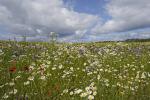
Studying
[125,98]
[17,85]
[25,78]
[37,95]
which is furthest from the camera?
[25,78]

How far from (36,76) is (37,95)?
1260 mm

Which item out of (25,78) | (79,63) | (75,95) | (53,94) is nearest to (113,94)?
(75,95)

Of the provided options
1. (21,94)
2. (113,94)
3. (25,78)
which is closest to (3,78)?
(25,78)

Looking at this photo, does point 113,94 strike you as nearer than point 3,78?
Yes

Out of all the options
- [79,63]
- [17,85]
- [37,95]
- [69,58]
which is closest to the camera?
[37,95]

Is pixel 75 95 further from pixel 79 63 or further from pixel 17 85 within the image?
pixel 79 63

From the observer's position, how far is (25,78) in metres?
10.0

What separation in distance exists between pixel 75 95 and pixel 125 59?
6.38 m

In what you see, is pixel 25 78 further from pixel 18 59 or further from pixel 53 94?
pixel 18 59

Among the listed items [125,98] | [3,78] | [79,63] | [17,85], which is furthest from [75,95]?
[79,63]

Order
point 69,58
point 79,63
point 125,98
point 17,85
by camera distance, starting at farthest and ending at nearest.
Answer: point 69,58
point 79,63
point 17,85
point 125,98

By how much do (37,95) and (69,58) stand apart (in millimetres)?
5247

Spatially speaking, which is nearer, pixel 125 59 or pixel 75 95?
pixel 75 95

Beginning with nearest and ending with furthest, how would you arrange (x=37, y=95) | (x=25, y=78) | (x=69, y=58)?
(x=37, y=95) → (x=25, y=78) → (x=69, y=58)
